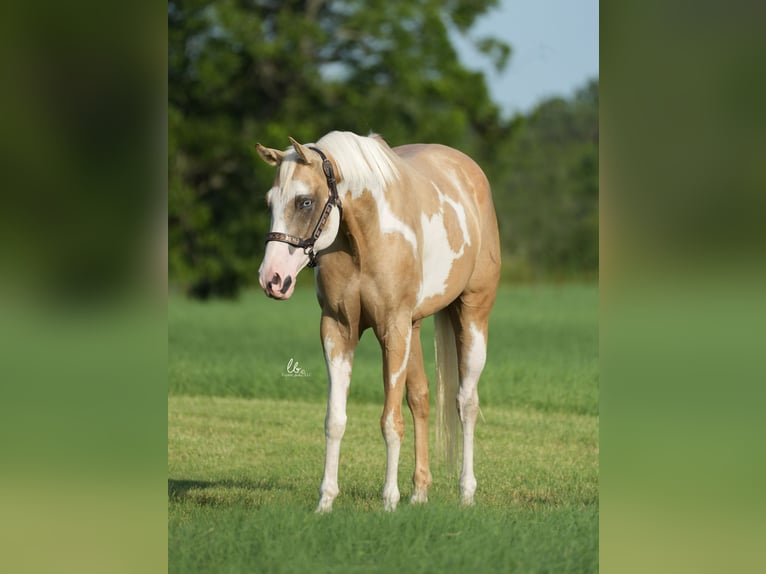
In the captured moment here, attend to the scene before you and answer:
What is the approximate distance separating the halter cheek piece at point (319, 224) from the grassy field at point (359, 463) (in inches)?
51.2

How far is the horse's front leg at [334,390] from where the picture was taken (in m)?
5.17

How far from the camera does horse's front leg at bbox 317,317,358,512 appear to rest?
5.17 metres

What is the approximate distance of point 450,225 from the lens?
5.75 m

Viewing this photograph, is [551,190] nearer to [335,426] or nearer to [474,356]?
[474,356]

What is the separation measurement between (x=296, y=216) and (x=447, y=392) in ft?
6.76

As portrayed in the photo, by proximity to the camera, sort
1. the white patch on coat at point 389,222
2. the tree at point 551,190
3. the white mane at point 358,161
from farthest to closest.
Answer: the tree at point 551,190 < the white patch on coat at point 389,222 < the white mane at point 358,161

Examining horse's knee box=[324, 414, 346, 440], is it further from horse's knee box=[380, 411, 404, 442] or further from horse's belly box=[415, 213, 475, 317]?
horse's belly box=[415, 213, 475, 317]

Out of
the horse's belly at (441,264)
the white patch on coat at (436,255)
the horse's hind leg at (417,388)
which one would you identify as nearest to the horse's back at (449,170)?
the white patch on coat at (436,255)

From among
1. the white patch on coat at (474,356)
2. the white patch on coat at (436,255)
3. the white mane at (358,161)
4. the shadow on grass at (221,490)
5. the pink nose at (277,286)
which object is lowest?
the shadow on grass at (221,490)

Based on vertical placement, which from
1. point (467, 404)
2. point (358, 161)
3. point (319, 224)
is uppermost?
point (358, 161)

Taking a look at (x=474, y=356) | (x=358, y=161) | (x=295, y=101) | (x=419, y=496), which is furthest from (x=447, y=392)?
(x=295, y=101)

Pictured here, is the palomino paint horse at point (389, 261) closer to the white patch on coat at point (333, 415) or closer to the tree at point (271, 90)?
the white patch on coat at point (333, 415)

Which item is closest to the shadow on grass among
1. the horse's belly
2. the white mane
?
the horse's belly
